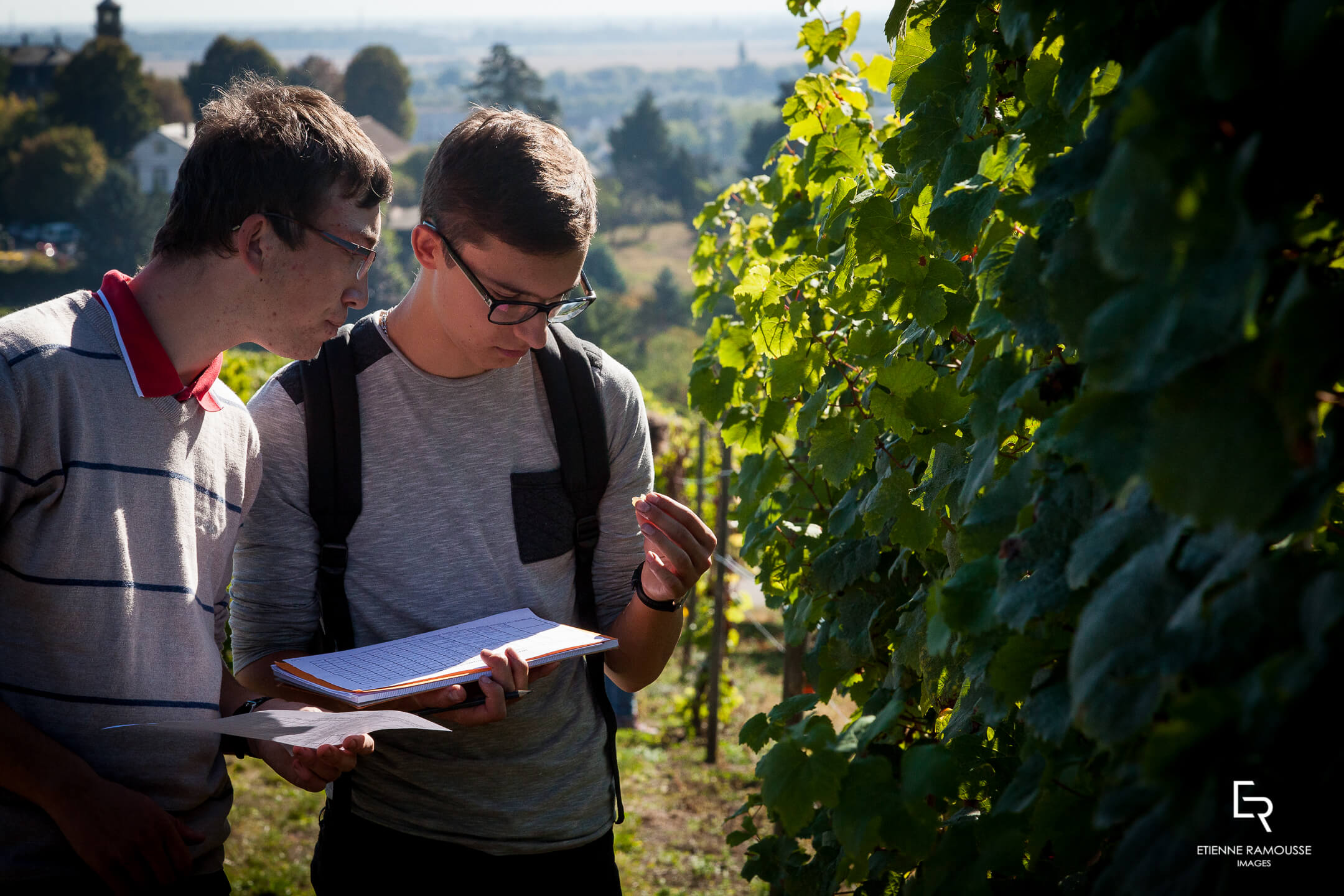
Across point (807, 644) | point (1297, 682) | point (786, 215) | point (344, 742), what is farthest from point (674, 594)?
point (807, 644)

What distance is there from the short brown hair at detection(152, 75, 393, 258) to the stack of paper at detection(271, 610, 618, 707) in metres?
0.72

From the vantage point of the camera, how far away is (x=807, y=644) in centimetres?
429

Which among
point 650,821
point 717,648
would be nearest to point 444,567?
point 650,821

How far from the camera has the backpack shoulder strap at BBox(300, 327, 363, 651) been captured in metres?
1.84

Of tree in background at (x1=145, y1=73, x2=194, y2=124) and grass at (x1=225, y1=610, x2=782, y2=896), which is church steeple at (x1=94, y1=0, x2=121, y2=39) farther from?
grass at (x1=225, y1=610, x2=782, y2=896)

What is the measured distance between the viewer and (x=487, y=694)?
5.46ft

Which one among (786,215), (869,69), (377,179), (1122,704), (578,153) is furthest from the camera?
(786,215)

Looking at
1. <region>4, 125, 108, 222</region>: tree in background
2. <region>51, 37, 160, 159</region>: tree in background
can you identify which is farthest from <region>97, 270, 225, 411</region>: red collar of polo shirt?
<region>51, 37, 160, 159</region>: tree in background

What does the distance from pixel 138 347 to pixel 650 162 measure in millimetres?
43566

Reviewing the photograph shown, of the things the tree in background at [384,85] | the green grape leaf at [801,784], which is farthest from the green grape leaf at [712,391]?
the tree in background at [384,85]

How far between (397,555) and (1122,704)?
147cm

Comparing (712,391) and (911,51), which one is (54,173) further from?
(911,51)

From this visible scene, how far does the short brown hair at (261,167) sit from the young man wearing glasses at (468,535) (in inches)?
9.3

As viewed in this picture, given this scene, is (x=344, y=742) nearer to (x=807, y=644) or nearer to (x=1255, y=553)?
(x=1255, y=553)
